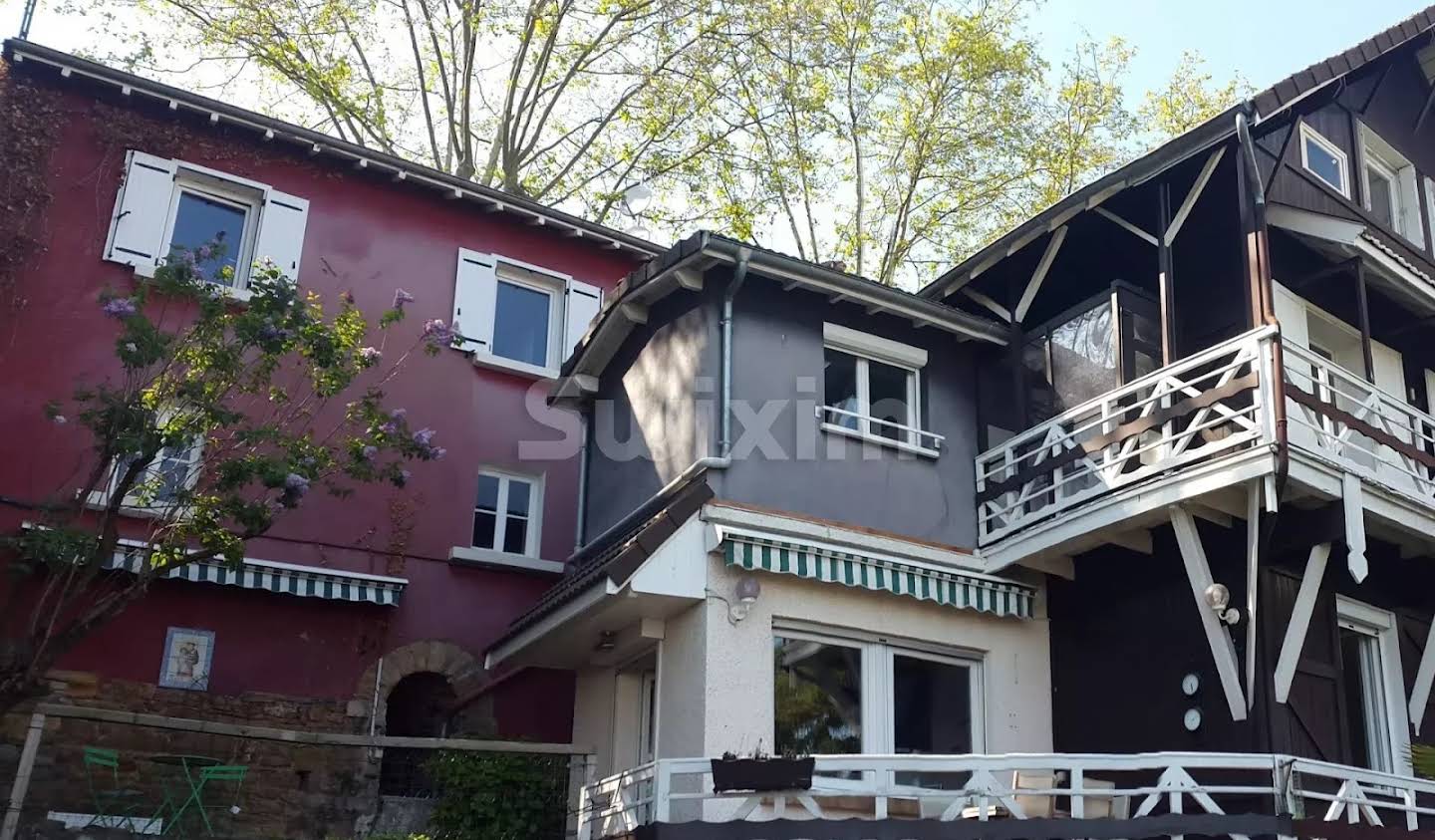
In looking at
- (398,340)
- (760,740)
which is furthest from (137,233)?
(760,740)

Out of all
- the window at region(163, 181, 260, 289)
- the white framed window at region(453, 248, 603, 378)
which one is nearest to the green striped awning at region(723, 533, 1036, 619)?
the white framed window at region(453, 248, 603, 378)

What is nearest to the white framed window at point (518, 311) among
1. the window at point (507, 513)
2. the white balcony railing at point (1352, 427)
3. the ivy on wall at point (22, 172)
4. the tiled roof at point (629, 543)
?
the window at point (507, 513)

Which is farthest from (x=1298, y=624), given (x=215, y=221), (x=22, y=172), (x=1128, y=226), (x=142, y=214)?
(x=22, y=172)

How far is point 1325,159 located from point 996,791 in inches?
378

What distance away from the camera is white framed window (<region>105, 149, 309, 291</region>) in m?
16.5

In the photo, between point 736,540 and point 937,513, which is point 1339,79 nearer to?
point 937,513

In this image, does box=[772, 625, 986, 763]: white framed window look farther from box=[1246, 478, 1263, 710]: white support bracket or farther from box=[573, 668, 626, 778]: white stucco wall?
box=[1246, 478, 1263, 710]: white support bracket

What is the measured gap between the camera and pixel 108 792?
1293 cm

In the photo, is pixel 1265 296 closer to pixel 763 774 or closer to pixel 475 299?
pixel 763 774

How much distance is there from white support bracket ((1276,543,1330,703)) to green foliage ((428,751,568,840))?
6.66 meters

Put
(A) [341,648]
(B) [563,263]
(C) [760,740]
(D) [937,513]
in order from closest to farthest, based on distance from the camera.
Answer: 1. (C) [760,740]
2. (D) [937,513]
3. (A) [341,648]
4. (B) [563,263]

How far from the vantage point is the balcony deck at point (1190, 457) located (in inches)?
462

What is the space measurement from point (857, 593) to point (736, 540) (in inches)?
60.3

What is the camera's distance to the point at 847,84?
2772 centimetres
